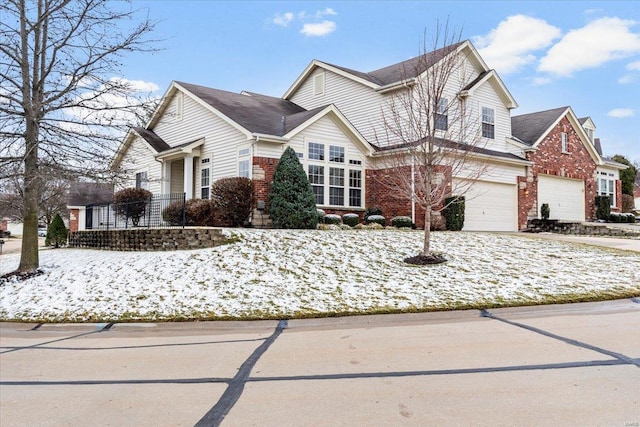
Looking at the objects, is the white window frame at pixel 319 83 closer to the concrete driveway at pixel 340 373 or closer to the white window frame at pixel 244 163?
the white window frame at pixel 244 163

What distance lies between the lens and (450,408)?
3.88 metres

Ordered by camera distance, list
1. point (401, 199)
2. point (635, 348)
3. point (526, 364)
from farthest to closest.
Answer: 1. point (401, 199)
2. point (635, 348)
3. point (526, 364)

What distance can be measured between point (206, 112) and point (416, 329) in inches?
585

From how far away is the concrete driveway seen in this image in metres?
3.87

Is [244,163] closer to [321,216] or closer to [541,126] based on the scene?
[321,216]

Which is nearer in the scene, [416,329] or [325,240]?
[416,329]

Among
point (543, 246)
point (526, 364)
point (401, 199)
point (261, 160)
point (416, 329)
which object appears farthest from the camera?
point (401, 199)

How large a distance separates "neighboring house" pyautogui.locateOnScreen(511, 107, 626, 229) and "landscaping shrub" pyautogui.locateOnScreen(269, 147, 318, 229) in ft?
38.0

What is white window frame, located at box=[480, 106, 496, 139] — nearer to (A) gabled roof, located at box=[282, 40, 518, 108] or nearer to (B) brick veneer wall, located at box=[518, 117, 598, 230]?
(A) gabled roof, located at box=[282, 40, 518, 108]

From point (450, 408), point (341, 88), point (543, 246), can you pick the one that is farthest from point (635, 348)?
point (341, 88)

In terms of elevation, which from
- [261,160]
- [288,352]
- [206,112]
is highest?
[206,112]

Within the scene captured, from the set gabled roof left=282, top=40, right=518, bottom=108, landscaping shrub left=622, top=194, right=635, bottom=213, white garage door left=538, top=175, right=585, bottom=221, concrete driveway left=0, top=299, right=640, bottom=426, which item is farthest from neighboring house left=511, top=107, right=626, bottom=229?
concrete driveway left=0, top=299, right=640, bottom=426

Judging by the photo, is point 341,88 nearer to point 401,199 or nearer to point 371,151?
point 371,151

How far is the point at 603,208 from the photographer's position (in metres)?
26.1
